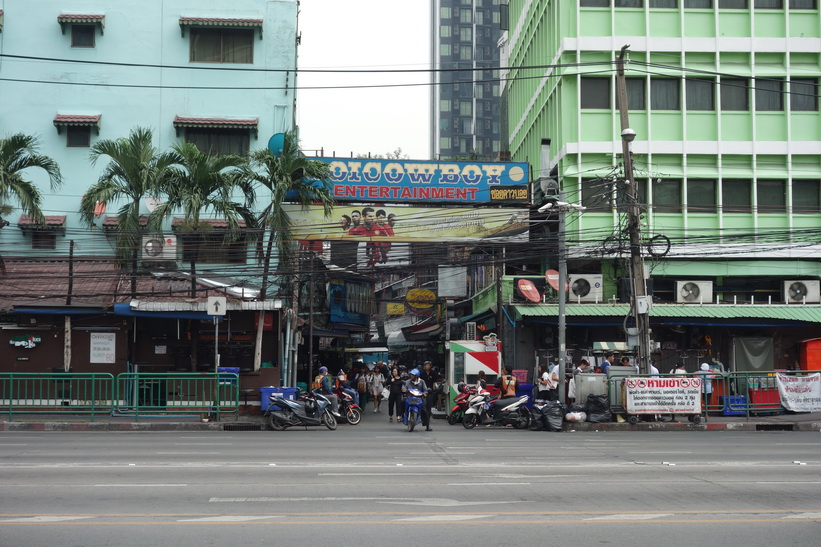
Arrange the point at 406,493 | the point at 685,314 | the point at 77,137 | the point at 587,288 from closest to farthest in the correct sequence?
the point at 406,493 < the point at 685,314 < the point at 587,288 < the point at 77,137

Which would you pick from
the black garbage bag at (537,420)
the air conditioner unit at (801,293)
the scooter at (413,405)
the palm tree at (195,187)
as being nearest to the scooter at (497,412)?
the black garbage bag at (537,420)

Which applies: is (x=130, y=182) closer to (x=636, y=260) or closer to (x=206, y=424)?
(x=206, y=424)

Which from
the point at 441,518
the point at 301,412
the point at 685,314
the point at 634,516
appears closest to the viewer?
the point at 441,518

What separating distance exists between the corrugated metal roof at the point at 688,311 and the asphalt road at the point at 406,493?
14.5 m

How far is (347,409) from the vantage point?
90.4ft

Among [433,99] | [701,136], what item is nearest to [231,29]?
[701,136]

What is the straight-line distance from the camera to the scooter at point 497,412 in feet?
85.0

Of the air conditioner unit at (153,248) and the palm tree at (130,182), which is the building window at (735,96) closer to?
the palm tree at (130,182)

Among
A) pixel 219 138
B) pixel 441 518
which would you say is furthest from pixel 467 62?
pixel 441 518

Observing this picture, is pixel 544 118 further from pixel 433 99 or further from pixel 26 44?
pixel 433 99

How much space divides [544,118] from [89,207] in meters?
22.7

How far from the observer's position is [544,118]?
43.2 meters

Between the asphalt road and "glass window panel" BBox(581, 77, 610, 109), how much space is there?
2124 cm

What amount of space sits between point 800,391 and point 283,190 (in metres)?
17.2
